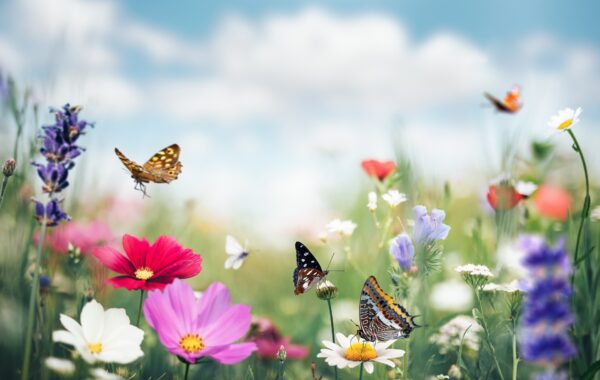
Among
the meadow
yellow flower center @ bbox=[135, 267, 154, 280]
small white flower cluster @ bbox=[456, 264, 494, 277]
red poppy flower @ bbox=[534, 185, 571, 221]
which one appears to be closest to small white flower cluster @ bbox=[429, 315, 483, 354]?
the meadow

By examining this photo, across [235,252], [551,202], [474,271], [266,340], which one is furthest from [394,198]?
[551,202]

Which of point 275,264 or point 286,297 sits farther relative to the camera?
point 275,264

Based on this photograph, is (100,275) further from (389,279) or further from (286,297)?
(286,297)

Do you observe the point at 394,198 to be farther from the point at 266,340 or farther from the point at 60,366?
the point at 60,366

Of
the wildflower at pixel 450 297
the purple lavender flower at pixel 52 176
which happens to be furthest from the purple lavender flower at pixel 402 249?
the wildflower at pixel 450 297

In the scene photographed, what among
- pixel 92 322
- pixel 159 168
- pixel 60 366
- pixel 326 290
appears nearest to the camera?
pixel 60 366

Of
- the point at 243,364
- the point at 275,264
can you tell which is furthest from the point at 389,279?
the point at 275,264
